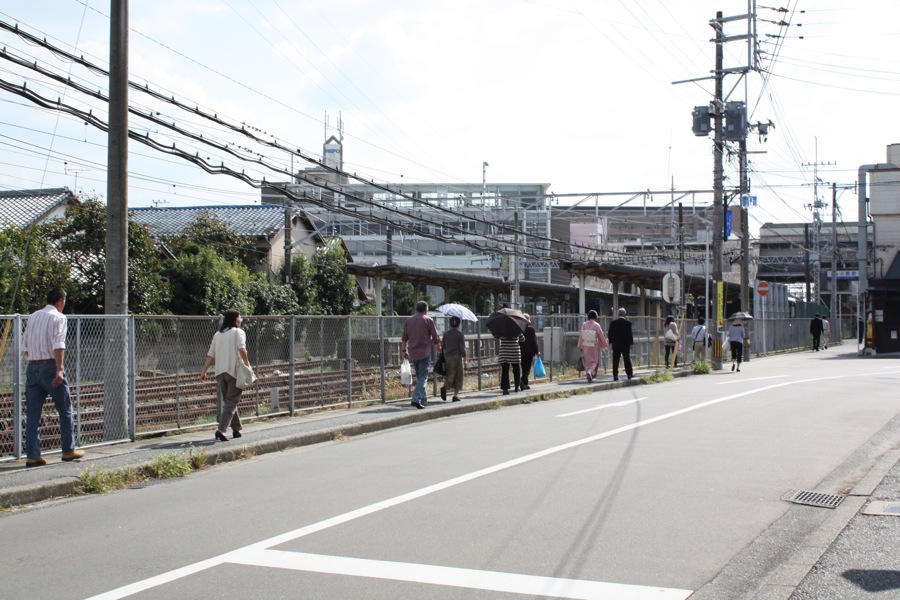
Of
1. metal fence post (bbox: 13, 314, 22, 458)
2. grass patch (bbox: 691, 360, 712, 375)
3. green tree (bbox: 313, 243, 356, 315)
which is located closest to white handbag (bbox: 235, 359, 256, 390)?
metal fence post (bbox: 13, 314, 22, 458)

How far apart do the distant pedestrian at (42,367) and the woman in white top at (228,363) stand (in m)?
2.24

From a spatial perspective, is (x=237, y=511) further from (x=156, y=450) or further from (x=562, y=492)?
(x=156, y=450)

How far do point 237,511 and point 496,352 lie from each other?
17204mm

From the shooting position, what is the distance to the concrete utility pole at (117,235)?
11695mm

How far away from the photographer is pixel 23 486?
8.73 m

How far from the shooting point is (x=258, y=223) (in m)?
48.3

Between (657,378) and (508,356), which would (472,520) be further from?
(657,378)

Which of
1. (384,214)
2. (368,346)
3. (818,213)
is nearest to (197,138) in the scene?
(368,346)

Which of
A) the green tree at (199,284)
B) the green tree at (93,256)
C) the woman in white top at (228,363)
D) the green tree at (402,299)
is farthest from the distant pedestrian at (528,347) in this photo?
the green tree at (402,299)

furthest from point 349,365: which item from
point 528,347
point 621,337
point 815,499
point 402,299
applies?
point 402,299

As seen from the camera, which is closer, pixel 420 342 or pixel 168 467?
pixel 168 467

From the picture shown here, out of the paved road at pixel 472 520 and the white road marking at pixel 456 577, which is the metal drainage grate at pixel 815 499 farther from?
the white road marking at pixel 456 577

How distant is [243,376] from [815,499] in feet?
23.5

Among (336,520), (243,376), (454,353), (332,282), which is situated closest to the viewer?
(336,520)
